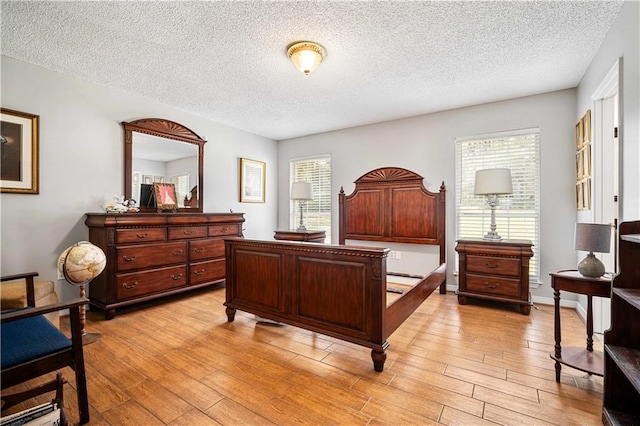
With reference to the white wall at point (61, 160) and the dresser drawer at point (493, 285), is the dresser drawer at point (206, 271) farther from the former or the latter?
the dresser drawer at point (493, 285)

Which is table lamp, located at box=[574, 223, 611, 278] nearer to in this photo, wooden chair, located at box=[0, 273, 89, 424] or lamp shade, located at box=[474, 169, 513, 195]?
lamp shade, located at box=[474, 169, 513, 195]

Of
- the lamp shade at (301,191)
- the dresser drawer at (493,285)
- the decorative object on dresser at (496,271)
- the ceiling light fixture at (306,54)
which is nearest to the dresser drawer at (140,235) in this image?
the lamp shade at (301,191)

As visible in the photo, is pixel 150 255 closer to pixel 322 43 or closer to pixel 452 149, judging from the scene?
pixel 322 43

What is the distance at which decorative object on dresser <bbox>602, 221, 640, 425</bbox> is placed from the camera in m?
1.53

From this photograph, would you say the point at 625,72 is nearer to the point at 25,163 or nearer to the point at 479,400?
the point at 479,400

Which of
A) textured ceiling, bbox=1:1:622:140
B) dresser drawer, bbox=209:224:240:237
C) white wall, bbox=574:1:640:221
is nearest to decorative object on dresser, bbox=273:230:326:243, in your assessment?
dresser drawer, bbox=209:224:240:237

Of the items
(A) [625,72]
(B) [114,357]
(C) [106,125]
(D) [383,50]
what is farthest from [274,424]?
(C) [106,125]

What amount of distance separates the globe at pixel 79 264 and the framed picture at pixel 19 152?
927 millimetres

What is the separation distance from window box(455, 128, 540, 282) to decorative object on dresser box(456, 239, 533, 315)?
429 mm

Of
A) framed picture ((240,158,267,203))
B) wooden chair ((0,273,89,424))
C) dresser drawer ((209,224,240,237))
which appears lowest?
wooden chair ((0,273,89,424))

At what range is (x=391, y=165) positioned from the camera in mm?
4711

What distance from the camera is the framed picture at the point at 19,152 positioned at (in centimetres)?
276

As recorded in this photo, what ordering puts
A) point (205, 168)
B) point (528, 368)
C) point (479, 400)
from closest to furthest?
point (479, 400), point (528, 368), point (205, 168)

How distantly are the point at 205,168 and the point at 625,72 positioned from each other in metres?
4.77
